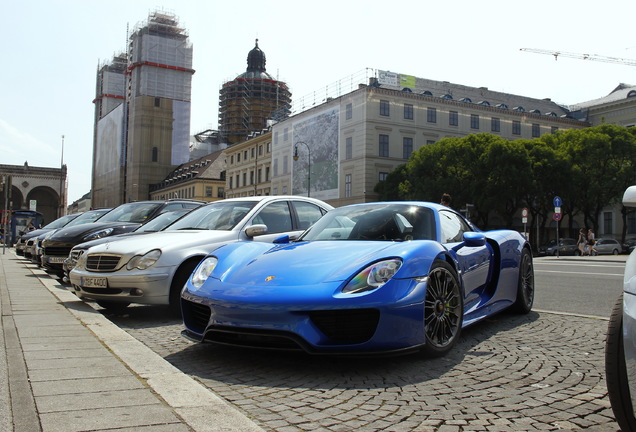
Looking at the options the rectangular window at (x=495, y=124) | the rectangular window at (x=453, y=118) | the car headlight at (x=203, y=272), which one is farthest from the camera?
the rectangular window at (x=495, y=124)

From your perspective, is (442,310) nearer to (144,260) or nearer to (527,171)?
(144,260)

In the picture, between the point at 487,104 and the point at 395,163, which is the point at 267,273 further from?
the point at 487,104

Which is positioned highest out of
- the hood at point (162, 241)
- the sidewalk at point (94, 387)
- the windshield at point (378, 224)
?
the windshield at point (378, 224)

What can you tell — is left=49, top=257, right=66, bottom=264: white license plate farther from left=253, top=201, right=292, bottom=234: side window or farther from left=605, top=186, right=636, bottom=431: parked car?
left=605, top=186, right=636, bottom=431: parked car

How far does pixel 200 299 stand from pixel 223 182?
8670cm

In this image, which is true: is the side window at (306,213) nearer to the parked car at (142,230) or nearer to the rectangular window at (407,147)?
the parked car at (142,230)

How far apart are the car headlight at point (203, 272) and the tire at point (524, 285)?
355 centimetres

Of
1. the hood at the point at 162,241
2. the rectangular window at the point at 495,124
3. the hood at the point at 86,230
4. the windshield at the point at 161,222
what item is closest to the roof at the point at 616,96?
the rectangular window at the point at 495,124

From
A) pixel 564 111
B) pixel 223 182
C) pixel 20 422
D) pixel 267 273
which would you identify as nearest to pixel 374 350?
pixel 267 273

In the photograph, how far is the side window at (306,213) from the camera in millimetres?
7823

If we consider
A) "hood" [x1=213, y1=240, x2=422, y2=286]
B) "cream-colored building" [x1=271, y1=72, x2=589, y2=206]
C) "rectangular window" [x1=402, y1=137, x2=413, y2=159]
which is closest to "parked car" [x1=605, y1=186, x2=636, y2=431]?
"hood" [x1=213, y1=240, x2=422, y2=286]

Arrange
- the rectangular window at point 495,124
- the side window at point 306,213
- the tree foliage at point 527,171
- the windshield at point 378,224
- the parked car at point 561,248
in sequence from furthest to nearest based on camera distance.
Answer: the rectangular window at point 495,124
the tree foliage at point 527,171
the parked car at point 561,248
the side window at point 306,213
the windshield at point 378,224

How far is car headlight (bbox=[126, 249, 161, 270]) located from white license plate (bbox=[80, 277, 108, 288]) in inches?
13.0

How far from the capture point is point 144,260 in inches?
246
